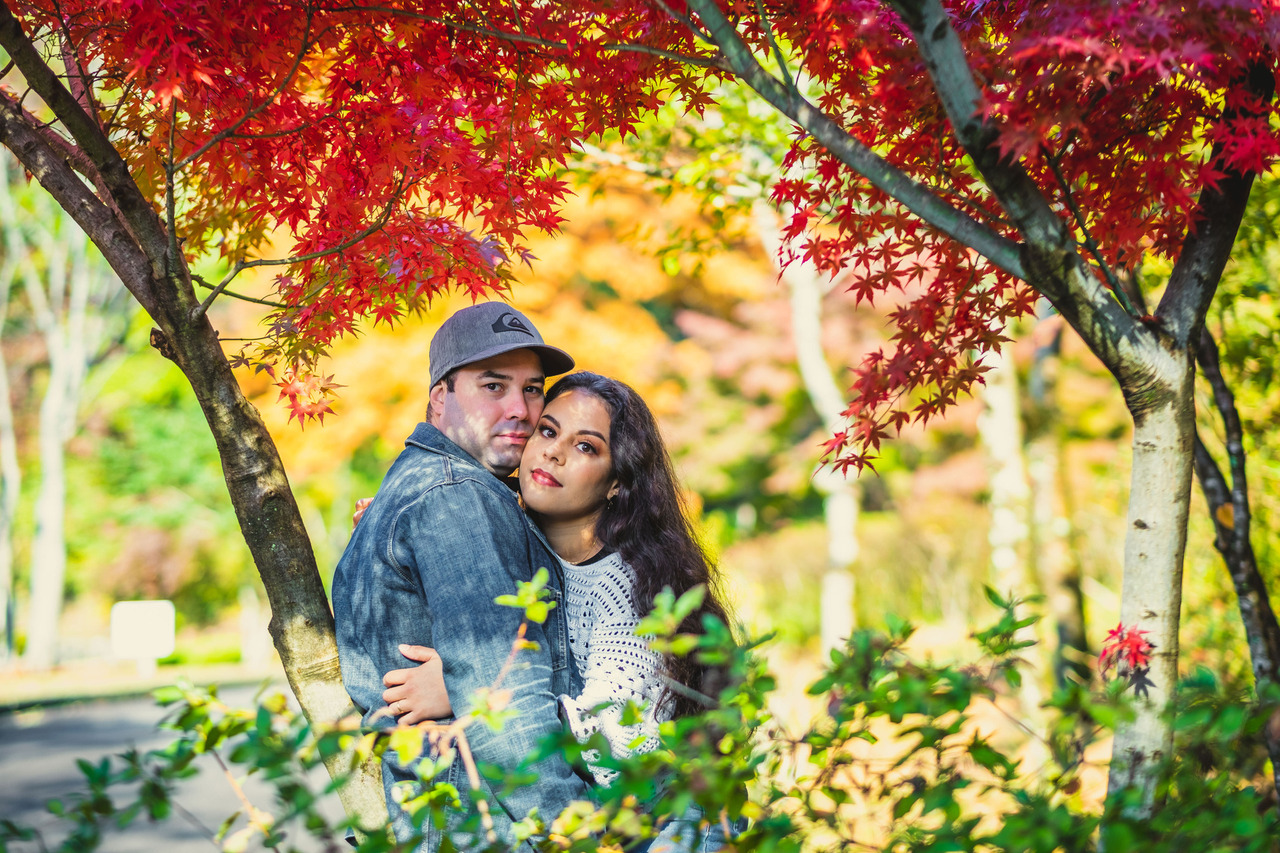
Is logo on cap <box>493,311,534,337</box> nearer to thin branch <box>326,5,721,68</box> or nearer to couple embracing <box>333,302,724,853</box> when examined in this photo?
couple embracing <box>333,302,724,853</box>

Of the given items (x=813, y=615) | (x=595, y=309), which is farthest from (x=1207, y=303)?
(x=595, y=309)

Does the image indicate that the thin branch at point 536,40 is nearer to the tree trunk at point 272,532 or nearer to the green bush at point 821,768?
the tree trunk at point 272,532

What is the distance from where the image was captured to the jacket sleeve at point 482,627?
2.10 metres

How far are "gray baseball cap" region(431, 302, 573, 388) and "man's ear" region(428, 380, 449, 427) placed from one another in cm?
2

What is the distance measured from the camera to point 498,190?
285 centimetres

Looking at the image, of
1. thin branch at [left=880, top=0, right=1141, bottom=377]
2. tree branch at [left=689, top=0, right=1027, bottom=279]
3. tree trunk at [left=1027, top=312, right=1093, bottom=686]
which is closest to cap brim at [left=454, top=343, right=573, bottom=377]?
tree branch at [left=689, top=0, right=1027, bottom=279]

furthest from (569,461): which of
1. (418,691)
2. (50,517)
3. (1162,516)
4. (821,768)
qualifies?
(50,517)

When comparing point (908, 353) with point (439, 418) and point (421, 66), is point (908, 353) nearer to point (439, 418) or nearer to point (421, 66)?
point (439, 418)

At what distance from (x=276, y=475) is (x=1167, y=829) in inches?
82.6

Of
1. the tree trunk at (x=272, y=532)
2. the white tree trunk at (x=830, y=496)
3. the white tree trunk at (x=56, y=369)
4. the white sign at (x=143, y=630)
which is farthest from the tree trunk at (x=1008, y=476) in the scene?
the white tree trunk at (x=56, y=369)

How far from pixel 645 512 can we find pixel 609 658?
53cm

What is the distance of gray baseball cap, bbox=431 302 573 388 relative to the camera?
270cm

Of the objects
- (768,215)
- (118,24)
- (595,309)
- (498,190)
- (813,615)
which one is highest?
(595,309)

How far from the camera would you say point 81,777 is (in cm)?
770
